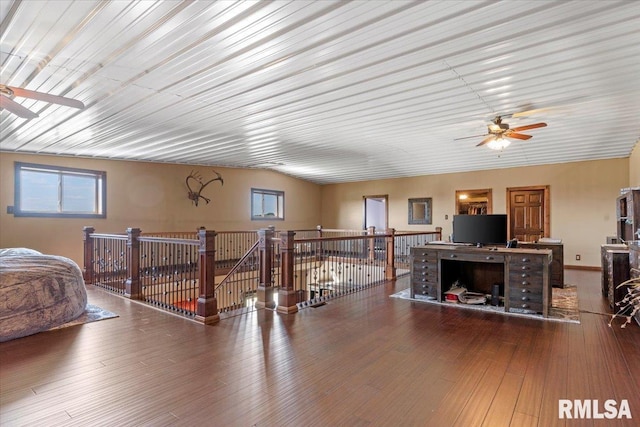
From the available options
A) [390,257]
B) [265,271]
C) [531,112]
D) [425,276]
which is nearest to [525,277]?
[425,276]

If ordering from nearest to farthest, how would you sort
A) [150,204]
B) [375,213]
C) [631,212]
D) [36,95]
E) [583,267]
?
[36,95] → [631,212] → [583,267] → [150,204] → [375,213]

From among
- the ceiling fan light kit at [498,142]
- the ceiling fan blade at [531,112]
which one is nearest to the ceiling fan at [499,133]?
the ceiling fan light kit at [498,142]

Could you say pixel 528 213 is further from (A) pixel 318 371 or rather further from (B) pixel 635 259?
(A) pixel 318 371

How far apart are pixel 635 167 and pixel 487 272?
4.52 metres

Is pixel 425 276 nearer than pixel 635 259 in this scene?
No

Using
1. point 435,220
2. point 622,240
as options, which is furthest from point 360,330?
point 435,220

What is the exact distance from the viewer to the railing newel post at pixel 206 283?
3.85 meters

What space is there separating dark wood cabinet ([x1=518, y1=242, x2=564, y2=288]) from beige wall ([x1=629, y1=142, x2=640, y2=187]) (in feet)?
8.28

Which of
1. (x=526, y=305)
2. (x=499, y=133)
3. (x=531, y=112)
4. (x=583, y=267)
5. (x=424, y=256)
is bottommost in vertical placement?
(x=583, y=267)

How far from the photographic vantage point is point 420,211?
10.1 meters

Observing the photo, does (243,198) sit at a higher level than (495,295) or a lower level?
higher

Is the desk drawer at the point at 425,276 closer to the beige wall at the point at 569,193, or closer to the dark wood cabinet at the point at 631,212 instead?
the dark wood cabinet at the point at 631,212

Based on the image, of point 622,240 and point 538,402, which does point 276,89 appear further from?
point 622,240

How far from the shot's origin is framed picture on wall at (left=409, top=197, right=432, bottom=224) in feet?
32.4
